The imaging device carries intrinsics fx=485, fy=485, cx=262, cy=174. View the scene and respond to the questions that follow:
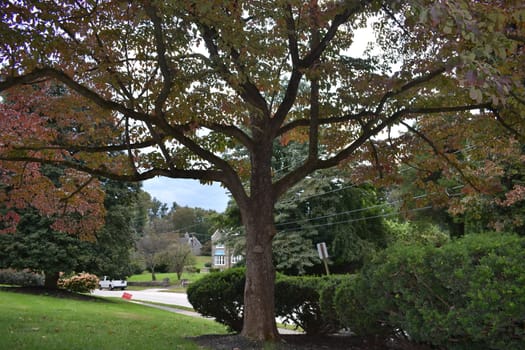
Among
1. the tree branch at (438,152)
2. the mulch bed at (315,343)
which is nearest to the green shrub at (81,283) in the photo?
the mulch bed at (315,343)

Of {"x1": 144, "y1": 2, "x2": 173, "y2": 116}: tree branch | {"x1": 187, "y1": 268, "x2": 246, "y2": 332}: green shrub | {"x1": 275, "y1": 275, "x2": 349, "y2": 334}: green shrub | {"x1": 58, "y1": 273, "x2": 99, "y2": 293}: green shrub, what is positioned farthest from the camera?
{"x1": 58, "y1": 273, "x2": 99, "y2": 293}: green shrub

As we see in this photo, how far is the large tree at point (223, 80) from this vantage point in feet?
21.2

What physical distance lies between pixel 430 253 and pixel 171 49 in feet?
14.2

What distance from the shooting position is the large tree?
21.2 ft

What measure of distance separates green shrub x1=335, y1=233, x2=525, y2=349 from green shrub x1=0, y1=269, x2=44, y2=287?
2397 cm

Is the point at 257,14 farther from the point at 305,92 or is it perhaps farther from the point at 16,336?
the point at 16,336

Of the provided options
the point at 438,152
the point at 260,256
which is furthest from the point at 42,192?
the point at 438,152

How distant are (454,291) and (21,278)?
26.5 metres

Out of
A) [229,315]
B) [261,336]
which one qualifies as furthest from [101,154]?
[261,336]

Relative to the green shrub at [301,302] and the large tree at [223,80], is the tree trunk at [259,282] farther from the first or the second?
the green shrub at [301,302]

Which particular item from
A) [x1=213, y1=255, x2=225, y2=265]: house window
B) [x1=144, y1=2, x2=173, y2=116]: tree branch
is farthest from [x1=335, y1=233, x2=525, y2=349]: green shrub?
[x1=213, y1=255, x2=225, y2=265]: house window

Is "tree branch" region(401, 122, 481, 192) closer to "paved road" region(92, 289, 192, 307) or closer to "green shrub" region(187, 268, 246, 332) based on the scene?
"green shrub" region(187, 268, 246, 332)

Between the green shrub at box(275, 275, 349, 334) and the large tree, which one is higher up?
the large tree

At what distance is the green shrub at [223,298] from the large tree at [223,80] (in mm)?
1316
